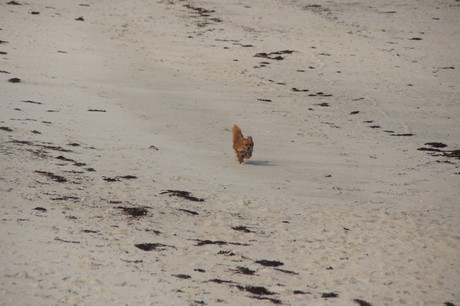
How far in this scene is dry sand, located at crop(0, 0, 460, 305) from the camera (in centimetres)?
784

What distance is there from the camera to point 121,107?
55.6 feet

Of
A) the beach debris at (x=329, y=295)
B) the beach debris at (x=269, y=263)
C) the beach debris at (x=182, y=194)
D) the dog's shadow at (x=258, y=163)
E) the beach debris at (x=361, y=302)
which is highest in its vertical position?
the beach debris at (x=361, y=302)

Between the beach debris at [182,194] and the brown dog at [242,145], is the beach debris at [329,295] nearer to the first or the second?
the beach debris at [182,194]

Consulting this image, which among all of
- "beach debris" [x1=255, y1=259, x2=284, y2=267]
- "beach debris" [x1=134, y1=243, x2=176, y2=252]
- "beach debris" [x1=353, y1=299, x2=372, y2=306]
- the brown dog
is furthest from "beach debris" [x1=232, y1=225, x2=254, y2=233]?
the brown dog

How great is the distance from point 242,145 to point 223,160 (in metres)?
0.76

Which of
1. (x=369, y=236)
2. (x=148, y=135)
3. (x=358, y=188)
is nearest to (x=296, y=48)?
(x=148, y=135)

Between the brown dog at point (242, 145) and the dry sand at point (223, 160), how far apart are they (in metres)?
0.23

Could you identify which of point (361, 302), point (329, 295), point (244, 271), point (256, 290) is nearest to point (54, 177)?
point (244, 271)

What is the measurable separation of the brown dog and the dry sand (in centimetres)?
23

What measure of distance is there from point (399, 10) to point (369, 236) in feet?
77.4

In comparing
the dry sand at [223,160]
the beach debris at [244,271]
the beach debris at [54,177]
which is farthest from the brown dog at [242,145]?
the beach debris at [244,271]

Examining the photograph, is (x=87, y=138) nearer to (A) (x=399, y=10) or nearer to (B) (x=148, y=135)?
(B) (x=148, y=135)

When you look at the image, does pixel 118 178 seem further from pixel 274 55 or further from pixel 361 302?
pixel 274 55

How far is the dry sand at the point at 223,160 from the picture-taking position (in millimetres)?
7836
